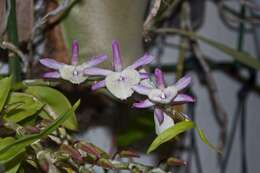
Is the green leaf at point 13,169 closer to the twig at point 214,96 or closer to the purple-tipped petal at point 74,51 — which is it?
the purple-tipped petal at point 74,51

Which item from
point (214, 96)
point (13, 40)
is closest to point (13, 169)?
point (13, 40)

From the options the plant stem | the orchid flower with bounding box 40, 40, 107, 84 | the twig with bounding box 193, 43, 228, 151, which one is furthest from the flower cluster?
the twig with bounding box 193, 43, 228, 151

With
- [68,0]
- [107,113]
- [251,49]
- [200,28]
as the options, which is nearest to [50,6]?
[68,0]

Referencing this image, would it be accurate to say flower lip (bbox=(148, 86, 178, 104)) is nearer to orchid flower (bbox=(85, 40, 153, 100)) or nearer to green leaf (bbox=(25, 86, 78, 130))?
orchid flower (bbox=(85, 40, 153, 100))

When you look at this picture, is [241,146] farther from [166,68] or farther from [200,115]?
[166,68]

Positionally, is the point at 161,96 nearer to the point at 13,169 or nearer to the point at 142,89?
the point at 142,89

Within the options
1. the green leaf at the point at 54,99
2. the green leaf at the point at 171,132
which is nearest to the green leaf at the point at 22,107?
the green leaf at the point at 54,99
